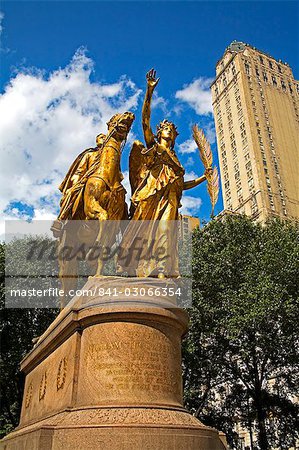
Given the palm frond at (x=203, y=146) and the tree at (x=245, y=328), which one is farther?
the tree at (x=245, y=328)

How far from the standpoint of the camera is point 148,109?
380 inches

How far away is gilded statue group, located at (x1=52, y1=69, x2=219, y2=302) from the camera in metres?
9.01

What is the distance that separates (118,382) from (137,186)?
15.6 ft

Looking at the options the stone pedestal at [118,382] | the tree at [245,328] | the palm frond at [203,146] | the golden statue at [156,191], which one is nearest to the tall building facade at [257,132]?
the tree at [245,328]

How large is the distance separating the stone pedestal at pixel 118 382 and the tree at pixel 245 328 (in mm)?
14957

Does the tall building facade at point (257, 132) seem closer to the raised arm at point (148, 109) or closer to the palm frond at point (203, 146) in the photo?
the palm frond at point (203, 146)

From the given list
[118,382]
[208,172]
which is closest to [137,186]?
[208,172]

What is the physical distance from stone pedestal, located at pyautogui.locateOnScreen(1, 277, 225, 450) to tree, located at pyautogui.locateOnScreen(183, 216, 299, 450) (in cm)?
1496

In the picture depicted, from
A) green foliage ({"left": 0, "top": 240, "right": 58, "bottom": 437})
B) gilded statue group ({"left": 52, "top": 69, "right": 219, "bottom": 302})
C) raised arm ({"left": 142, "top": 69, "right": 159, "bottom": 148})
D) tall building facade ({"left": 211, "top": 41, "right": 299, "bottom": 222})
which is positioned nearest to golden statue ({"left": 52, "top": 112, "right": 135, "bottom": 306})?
gilded statue group ({"left": 52, "top": 69, "right": 219, "bottom": 302})

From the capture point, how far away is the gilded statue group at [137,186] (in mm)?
9008

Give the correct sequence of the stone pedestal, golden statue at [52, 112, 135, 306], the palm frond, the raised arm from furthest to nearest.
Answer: the palm frond, the raised arm, golden statue at [52, 112, 135, 306], the stone pedestal

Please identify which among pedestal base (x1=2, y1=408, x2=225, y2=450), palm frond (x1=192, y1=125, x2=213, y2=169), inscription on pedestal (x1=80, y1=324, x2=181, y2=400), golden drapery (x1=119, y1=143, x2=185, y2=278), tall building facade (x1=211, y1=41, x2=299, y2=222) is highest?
tall building facade (x1=211, y1=41, x2=299, y2=222)

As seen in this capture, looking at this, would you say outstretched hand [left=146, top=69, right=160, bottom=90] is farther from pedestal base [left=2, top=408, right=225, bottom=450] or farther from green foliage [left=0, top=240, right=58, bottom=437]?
green foliage [left=0, top=240, right=58, bottom=437]

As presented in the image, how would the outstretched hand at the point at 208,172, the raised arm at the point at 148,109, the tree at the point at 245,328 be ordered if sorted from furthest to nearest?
the tree at the point at 245,328, the outstretched hand at the point at 208,172, the raised arm at the point at 148,109
